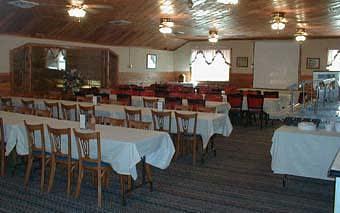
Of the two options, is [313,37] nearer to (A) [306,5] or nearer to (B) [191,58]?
(B) [191,58]

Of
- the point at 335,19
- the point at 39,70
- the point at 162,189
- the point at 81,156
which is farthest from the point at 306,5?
the point at 39,70

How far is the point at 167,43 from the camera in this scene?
1680 cm

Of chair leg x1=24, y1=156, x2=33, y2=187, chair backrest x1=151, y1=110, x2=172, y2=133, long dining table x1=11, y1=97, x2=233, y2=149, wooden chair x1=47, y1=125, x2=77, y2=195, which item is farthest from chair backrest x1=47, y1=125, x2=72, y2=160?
long dining table x1=11, y1=97, x2=233, y2=149

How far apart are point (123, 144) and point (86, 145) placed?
478mm

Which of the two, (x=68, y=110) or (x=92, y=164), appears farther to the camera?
(x=68, y=110)

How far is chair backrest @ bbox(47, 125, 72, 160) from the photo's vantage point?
15.2 feet

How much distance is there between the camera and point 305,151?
503cm

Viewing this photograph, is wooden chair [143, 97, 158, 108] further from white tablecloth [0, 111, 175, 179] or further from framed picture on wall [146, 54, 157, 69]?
framed picture on wall [146, 54, 157, 69]

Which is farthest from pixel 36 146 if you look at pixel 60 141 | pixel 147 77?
pixel 147 77

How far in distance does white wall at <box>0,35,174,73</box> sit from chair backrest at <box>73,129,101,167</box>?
700cm

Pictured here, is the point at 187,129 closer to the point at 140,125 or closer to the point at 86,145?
the point at 140,125

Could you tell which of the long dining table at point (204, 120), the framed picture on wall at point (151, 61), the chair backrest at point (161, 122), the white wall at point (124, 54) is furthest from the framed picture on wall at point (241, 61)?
the chair backrest at point (161, 122)

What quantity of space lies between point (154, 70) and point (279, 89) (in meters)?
5.46

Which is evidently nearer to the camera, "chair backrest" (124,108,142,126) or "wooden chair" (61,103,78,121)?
"chair backrest" (124,108,142,126)
